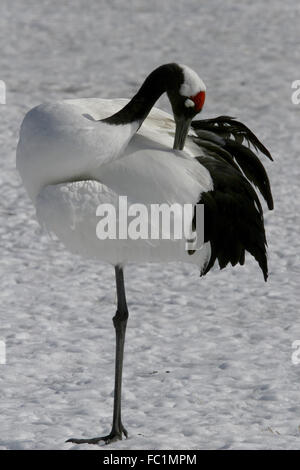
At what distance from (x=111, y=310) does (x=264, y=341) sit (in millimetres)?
1104

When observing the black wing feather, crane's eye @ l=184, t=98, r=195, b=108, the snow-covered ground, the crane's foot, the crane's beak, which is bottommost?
the crane's foot

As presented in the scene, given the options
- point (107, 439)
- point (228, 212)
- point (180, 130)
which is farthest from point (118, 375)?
point (180, 130)

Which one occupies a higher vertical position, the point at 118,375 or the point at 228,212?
the point at 228,212

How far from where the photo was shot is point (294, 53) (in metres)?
12.8

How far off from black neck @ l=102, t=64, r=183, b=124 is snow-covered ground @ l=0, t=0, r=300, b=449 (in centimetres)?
156

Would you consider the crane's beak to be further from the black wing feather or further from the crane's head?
the black wing feather

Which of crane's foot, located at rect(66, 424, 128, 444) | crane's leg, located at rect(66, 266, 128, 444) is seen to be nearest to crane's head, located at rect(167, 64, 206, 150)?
crane's leg, located at rect(66, 266, 128, 444)

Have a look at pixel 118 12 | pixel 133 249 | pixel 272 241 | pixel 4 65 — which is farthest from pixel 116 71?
pixel 133 249

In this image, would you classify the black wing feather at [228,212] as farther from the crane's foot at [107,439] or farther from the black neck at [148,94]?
the crane's foot at [107,439]

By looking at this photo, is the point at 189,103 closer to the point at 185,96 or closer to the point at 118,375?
the point at 185,96

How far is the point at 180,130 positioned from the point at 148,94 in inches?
9.1

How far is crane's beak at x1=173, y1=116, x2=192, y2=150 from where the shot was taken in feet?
15.0

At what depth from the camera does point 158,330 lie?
6.17 m

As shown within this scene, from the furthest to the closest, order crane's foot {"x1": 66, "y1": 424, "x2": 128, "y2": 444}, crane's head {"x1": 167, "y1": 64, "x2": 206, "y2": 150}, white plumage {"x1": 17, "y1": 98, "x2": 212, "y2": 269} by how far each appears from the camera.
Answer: crane's foot {"x1": 66, "y1": 424, "x2": 128, "y2": 444}, crane's head {"x1": 167, "y1": 64, "x2": 206, "y2": 150}, white plumage {"x1": 17, "y1": 98, "x2": 212, "y2": 269}
